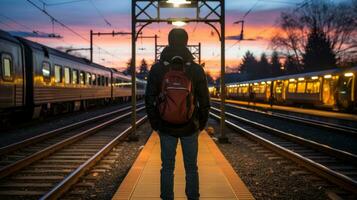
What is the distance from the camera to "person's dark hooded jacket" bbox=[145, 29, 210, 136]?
16.0ft

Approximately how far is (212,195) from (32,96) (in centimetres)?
1461

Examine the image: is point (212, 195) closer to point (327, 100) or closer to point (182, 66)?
point (182, 66)

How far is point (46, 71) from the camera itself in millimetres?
22406

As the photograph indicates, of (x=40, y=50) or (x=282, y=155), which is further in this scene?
(x=40, y=50)

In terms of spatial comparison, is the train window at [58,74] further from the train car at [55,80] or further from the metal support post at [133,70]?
the metal support post at [133,70]

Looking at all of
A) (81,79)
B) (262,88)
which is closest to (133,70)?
(81,79)

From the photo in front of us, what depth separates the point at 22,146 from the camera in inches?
497

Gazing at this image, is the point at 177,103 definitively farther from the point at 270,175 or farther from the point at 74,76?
the point at 74,76

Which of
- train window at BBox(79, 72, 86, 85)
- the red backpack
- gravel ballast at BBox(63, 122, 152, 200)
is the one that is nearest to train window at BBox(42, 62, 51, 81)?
train window at BBox(79, 72, 86, 85)

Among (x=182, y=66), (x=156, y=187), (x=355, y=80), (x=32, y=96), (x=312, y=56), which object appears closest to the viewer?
(x=182, y=66)

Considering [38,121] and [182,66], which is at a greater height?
[182,66]

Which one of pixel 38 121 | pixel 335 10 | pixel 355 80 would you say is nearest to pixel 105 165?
pixel 38 121

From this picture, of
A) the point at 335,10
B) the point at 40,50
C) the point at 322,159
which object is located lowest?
the point at 322,159

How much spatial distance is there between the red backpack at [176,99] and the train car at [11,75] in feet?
40.3
